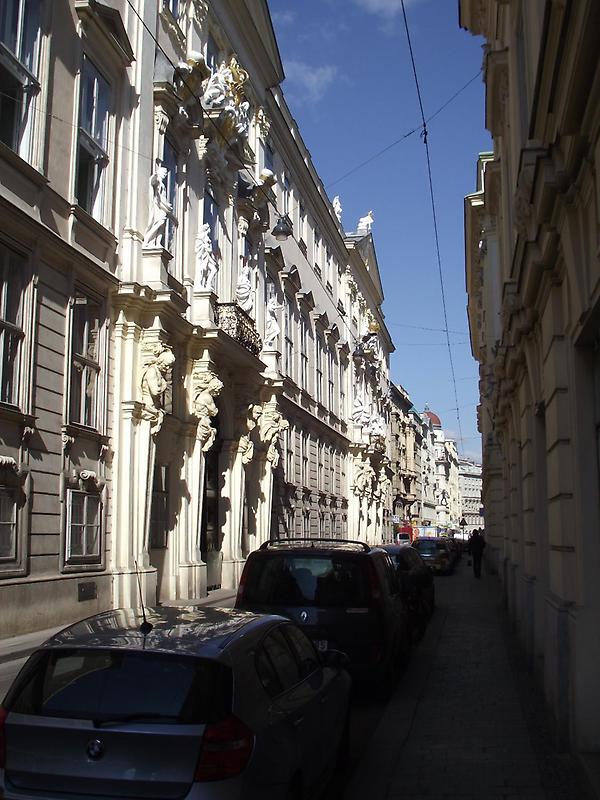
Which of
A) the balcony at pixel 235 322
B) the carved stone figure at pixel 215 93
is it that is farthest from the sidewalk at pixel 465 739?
the carved stone figure at pixel 215 93

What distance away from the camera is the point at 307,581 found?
969 centimetres

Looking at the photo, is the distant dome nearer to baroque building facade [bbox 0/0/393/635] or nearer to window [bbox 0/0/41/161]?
baroque building facade [bbox 0/0/393/635]

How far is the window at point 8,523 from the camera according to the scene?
12961 mm

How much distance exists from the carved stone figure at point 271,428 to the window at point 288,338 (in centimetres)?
477

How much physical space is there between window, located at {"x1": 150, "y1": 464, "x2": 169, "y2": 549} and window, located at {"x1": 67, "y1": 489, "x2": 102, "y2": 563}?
2654mm

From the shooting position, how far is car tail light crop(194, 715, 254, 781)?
4.07m

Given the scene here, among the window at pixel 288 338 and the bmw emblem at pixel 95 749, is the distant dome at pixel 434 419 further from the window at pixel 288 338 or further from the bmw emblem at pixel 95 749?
the bmw emblem at pixel 95 749

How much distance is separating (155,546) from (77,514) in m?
3.93

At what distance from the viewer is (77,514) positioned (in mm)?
15547

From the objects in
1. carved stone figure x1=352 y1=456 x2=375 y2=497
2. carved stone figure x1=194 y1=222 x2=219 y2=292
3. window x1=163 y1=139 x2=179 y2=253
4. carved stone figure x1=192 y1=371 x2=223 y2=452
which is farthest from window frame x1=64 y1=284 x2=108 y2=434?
carved stone figure x1=352 y1=456 x2=375 y2=497

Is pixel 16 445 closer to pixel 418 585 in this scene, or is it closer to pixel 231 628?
pixel 418 585

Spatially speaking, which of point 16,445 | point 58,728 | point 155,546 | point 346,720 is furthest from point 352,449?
point 58,728

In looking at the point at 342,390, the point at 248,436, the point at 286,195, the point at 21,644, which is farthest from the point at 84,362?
the point at 342,390

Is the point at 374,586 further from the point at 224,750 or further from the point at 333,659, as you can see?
the point at 224,750
